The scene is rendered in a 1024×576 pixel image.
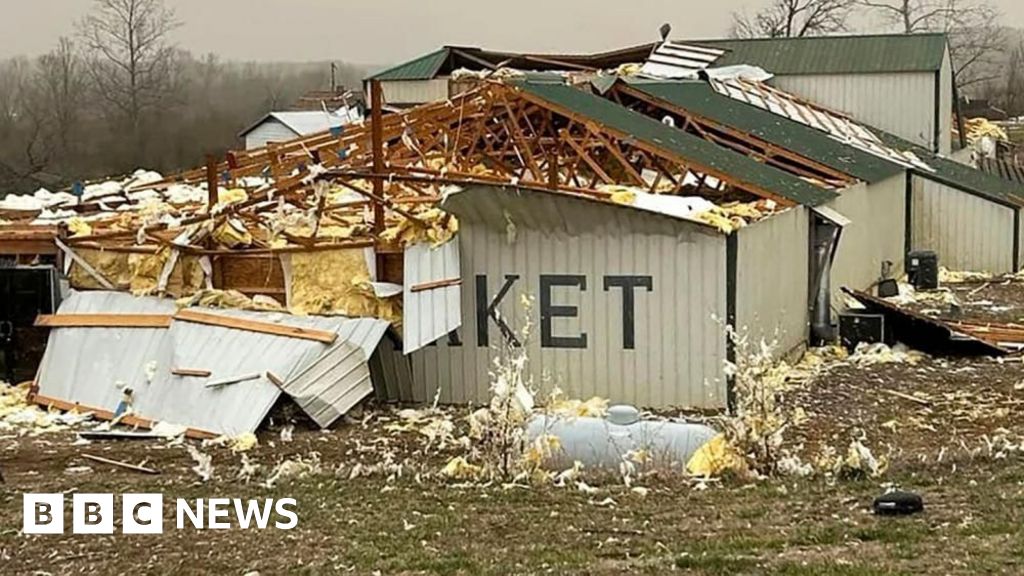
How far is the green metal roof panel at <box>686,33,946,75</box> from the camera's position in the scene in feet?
108

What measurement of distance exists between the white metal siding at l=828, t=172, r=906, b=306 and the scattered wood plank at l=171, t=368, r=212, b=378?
9853 mm

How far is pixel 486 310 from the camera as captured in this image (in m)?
15.6

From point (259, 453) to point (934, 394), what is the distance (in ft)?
26.1

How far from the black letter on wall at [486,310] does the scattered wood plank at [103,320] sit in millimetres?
Result: 3743

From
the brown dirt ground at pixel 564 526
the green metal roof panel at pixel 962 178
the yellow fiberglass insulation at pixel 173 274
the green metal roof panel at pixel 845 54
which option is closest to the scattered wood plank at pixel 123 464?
the brown dirt ground at pixel 564 526

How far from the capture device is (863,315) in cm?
1809

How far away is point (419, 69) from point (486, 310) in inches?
762

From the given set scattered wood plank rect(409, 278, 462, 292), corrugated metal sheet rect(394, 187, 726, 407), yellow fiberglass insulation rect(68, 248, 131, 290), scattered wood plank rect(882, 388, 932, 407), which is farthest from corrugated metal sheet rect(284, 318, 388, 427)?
scattered wood plank rect(882, 388, 932, 407)

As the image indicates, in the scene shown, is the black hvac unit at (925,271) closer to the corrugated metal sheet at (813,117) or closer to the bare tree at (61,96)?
the corrugated metal sheet at (813,117)

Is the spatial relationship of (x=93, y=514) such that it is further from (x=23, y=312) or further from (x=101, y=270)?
(x=23, y=312)

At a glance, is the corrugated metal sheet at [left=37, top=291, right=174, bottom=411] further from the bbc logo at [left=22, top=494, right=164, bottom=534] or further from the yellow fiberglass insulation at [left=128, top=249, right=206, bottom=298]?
the bbc logo at [left=22, top=494, right=164, bottom=534]

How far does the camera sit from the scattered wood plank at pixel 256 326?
47.3ft

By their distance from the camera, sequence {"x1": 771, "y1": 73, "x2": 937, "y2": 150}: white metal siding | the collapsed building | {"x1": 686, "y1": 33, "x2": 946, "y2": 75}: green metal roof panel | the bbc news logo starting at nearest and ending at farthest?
the bbc news logo → the collapsed building → {"x1": 771, "y1": 73, "x2": 937, "y2": 150}: white metal siding → {"x1": 686, "y1": 33, "x2": 946, "y2": 75}: green metal roof panel

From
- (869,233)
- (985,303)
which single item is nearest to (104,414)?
(869,233)
